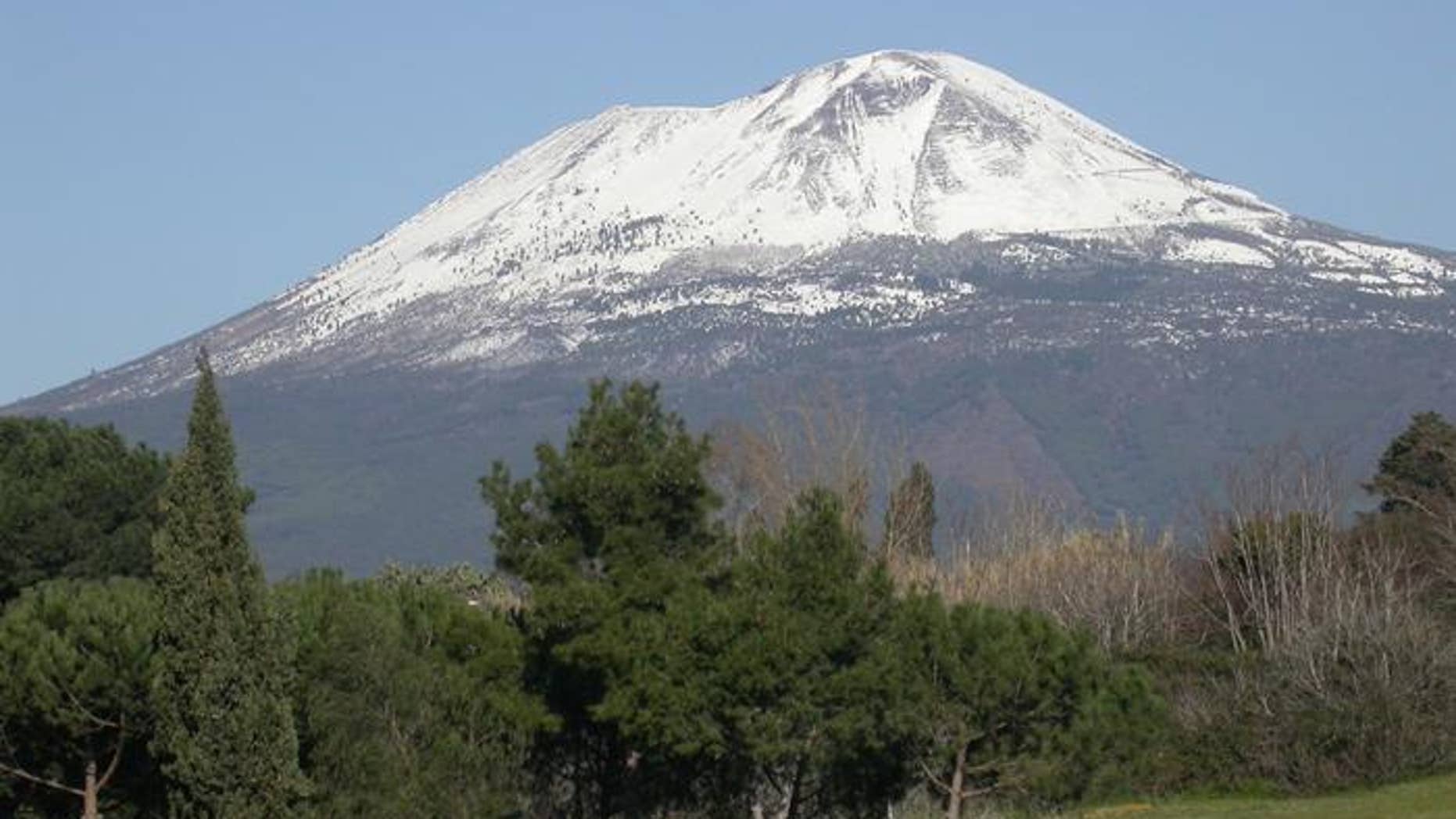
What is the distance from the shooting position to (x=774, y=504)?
161 ft

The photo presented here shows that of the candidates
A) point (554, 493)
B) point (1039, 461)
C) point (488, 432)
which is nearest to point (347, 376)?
point (488, 432)

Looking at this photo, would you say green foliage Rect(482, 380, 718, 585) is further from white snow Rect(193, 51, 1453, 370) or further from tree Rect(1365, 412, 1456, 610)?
white snow Rect(193, 51, 1453, 370)

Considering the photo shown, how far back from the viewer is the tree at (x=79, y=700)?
28.4m

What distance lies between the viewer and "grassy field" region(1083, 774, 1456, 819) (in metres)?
31.8

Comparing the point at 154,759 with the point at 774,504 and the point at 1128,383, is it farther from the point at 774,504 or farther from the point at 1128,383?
the point at 1128,383

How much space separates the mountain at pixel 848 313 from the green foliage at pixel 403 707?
10022 cm

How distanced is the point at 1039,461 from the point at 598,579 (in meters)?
112

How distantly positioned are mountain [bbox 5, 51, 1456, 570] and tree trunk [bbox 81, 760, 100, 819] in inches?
3977

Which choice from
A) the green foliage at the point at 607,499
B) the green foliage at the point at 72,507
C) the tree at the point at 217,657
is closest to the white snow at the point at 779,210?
the green foliage at the point at 72,507

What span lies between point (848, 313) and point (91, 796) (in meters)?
125

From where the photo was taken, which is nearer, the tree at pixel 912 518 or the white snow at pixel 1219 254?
the tree at pixel 912 518

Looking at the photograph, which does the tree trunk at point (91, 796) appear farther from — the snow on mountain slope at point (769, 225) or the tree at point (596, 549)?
the snow on mountain slope at point (769, 225)

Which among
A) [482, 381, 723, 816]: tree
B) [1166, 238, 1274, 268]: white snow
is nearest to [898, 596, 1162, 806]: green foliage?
[482, 381, 723, 816]: tree

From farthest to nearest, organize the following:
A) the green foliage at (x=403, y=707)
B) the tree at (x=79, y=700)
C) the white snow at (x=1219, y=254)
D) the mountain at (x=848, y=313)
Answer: the white snow at (x=1219, y=254) → the mountain at (x=848, y=313) → the tree at (x=79, y=700) → the green foliage at (x=403, y=707)
